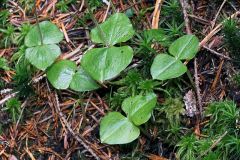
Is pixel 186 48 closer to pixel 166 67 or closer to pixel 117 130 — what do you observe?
pixel 166 67

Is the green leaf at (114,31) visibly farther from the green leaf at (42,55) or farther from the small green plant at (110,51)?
the green leaf at (42,55)

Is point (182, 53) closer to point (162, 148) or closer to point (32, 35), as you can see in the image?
point (162, 148)

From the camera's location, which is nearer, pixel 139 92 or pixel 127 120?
pixel 127 120

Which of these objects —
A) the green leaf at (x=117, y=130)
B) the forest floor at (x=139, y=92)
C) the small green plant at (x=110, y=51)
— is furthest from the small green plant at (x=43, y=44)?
the green leaf at (x=117, y=130)

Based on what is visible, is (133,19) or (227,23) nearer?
(227,23)

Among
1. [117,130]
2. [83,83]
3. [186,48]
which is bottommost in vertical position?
[117,130]

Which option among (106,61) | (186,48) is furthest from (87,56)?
(186,48)

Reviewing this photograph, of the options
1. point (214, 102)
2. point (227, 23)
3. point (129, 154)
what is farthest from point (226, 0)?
point (129, 154)
